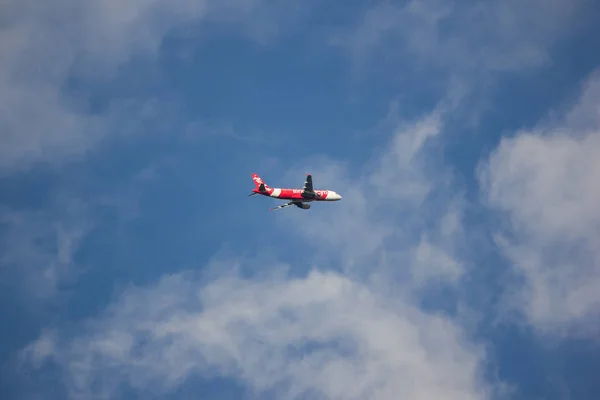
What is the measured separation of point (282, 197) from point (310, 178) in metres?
8.57

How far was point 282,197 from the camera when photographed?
198625mm

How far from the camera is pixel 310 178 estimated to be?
193250mm
